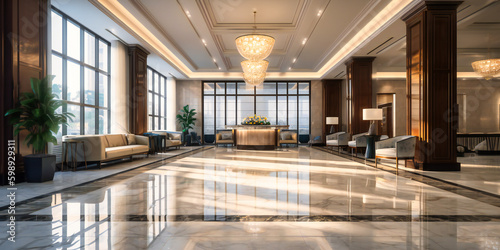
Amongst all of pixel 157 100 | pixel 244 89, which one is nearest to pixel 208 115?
pixel 244 89

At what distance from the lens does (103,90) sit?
828 centimetres

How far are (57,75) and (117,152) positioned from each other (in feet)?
7.09

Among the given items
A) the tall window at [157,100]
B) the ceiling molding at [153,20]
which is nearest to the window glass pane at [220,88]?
the tall window at [157,100]

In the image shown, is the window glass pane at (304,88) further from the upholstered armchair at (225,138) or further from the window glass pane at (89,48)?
the window glass pane at (89,48)

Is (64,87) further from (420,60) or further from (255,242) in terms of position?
(420,60)

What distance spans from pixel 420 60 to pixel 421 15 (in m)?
0.95

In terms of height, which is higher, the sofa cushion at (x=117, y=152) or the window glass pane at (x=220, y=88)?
the window glass pane at (x=220, y=88)

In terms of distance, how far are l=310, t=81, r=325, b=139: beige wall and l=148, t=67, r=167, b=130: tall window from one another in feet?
25.7

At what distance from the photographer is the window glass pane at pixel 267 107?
15.2 metres

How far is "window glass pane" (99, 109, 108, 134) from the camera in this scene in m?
8.10

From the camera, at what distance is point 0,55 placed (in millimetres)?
4230

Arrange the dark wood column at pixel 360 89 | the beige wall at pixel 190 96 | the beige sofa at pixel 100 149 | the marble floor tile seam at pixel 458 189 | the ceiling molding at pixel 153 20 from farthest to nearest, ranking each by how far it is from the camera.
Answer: the beige wall at pixel 190 96 → the dark wood column at pixel 360 89 → the ceiling molding at pixel 153 20 → the beige sofa at pixel 100 149 → the marble floor tile seam at pixel 458 189

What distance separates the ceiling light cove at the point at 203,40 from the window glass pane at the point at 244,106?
1723 mm

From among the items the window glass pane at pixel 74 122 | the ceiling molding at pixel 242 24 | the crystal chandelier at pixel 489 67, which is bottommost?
the window glass pane at pixel 74 122
